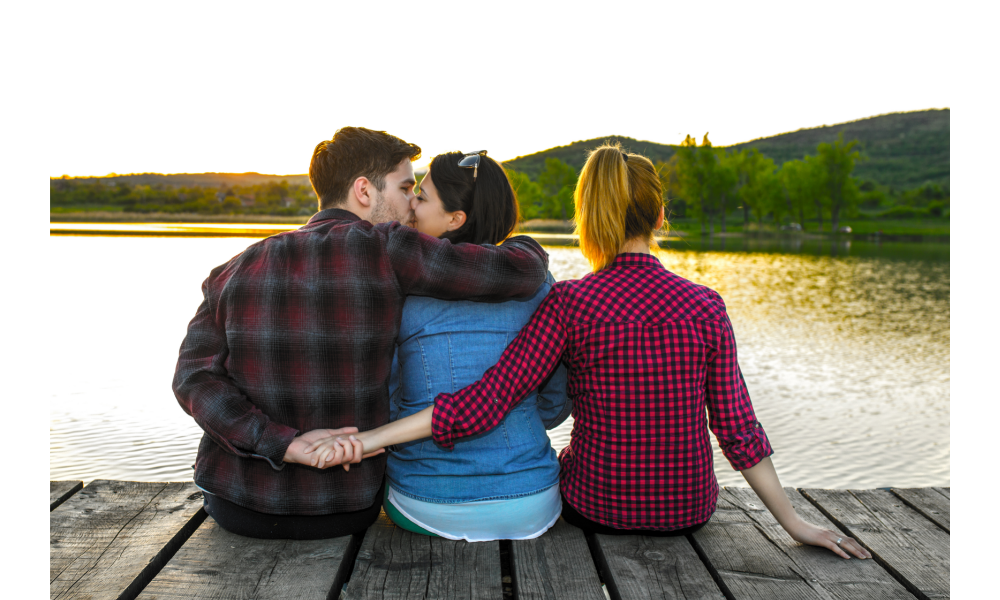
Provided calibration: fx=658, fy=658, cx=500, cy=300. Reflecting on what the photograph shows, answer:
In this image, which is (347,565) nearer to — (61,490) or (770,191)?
(61,490)

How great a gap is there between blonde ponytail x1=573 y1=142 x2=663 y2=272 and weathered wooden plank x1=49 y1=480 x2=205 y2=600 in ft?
4.58

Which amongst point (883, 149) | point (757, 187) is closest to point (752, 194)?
point (757, 187)

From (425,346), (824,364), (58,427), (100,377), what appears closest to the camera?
(425,346)

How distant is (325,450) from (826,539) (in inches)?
53.5

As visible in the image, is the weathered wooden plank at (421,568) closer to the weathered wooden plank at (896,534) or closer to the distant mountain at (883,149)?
the weathered wooden plank at (896,534)

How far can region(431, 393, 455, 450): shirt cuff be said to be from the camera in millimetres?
1645

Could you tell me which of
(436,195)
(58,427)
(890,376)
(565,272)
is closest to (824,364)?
(890,376)

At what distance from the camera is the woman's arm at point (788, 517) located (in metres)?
1.76

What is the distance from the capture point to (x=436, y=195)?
2.03 meters

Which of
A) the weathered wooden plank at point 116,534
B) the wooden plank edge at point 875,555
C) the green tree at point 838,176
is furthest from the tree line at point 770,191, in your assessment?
the weathered wooden plank at point 116,534

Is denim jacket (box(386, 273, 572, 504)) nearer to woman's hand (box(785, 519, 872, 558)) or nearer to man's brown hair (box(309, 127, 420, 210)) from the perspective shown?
man's brown hair (box(309, 127, 420, 210))

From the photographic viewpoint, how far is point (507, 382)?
1.68m
